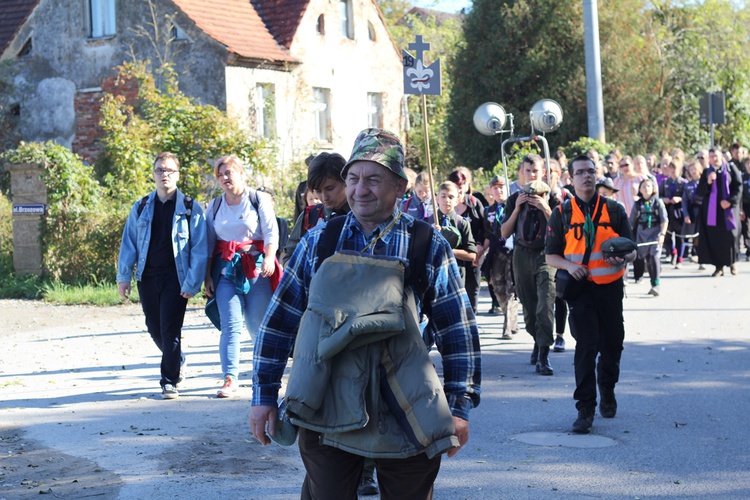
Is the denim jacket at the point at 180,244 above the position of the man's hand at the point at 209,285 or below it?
above

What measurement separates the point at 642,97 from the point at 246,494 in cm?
3001

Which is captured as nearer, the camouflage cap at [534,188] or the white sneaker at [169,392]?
the white sneaker at [169,392]

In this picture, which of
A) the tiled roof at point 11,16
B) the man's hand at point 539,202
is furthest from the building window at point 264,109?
the man's hand at point 539,202

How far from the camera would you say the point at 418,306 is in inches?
159

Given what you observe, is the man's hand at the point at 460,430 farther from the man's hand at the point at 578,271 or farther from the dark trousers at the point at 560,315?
the dark trousers at the point at 560,315

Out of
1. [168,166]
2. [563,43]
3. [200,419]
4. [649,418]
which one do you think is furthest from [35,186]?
[563,43]

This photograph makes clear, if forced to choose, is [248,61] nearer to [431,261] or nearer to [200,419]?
[200,419]

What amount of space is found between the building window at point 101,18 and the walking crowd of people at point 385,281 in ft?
61.7

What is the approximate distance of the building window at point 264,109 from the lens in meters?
31.5

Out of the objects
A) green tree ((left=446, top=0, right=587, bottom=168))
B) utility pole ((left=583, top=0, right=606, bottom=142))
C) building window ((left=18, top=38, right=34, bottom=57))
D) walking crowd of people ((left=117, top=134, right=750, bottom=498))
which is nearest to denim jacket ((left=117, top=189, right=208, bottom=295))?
walking crowd of people ((left=117, top=134, right=750, bottom=498))

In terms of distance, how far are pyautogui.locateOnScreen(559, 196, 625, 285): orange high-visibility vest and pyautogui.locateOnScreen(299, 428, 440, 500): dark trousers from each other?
417 centimetres

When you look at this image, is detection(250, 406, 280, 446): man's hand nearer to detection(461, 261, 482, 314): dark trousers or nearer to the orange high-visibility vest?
the orange high-visibility vest

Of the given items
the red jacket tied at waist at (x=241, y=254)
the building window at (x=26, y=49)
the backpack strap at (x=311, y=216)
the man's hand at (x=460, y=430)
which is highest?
the building window at (x=26, y=49)

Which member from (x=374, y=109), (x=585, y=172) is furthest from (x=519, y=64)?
(x=585, y=172)
